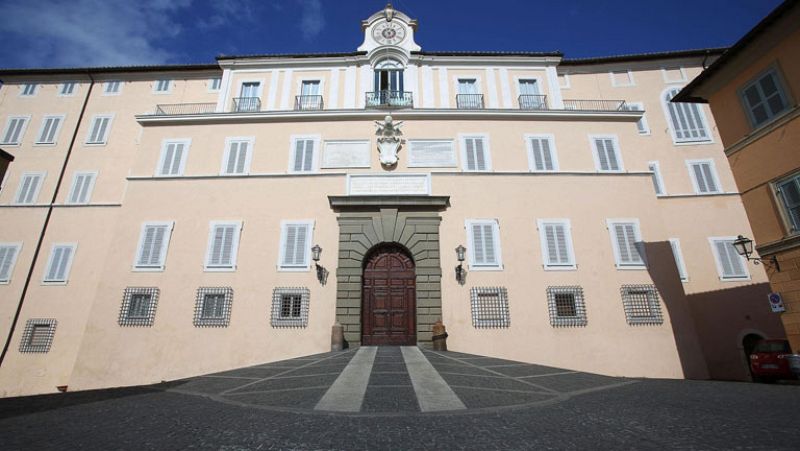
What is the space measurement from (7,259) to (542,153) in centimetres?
2462

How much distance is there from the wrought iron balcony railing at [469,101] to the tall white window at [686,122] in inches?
413

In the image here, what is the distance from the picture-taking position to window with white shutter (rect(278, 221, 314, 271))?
13852mm

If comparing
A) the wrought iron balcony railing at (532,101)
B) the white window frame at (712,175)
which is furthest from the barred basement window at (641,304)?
the wrought iron balcony railing at (532,101)

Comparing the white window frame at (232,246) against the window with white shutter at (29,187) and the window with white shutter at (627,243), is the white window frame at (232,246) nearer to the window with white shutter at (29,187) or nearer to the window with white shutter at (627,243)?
the window with white shutter at (29,187)

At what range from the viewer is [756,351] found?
1312 centimetres

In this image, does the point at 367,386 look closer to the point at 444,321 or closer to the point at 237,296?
the point at 444,321

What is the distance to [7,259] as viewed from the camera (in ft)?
54.2

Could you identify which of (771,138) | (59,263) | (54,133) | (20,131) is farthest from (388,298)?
(20,131)

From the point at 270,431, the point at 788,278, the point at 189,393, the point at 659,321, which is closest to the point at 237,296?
the point at 189,393

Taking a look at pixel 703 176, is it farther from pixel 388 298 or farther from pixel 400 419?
pixel 400 419

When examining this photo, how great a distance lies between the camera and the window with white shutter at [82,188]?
59.5ft

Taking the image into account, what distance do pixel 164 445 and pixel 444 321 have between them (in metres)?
11.3

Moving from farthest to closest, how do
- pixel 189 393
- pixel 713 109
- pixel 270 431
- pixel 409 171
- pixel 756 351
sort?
1. pixel 409 171
2. pixel 756 351
3. pixel 713 109
4. pixel 189 393
5. pixel 270 431

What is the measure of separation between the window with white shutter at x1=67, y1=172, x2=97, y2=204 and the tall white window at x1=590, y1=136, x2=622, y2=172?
79.7 ft
